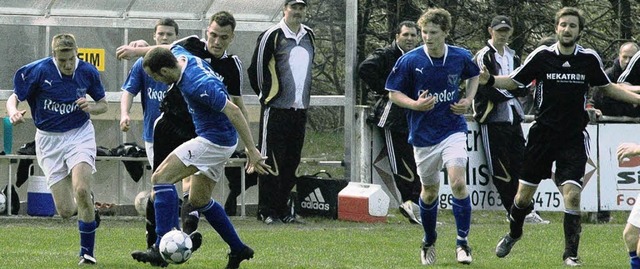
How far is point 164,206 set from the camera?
985 cm

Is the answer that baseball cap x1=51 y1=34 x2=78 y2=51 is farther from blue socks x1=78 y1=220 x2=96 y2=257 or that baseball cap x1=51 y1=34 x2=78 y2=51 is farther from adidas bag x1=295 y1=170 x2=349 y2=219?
adidas bag x1=295 y1=170 x2=349 y2=219

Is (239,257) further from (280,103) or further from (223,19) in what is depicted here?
(280,103)

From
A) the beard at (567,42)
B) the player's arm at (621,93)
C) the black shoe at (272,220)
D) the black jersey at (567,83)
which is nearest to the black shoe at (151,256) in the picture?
the black jersey at (567,83)

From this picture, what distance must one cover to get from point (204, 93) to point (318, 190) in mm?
6169

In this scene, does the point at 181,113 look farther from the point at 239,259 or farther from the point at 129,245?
the point at 129,245

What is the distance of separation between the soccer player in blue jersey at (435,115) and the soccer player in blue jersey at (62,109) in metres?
2.55

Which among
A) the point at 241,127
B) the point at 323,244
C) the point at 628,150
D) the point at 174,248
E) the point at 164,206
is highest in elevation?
the point at 241,127

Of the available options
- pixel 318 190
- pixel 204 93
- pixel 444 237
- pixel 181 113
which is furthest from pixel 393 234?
pixel 204 93

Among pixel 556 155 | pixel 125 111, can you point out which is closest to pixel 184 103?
pixel 125 111

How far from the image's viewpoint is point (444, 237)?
13.5 metres

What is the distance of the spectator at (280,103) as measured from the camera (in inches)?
584

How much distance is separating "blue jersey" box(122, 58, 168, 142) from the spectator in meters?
2.91

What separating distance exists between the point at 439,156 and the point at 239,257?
77.3 inches

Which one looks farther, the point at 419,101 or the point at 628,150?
the point at 419,101
